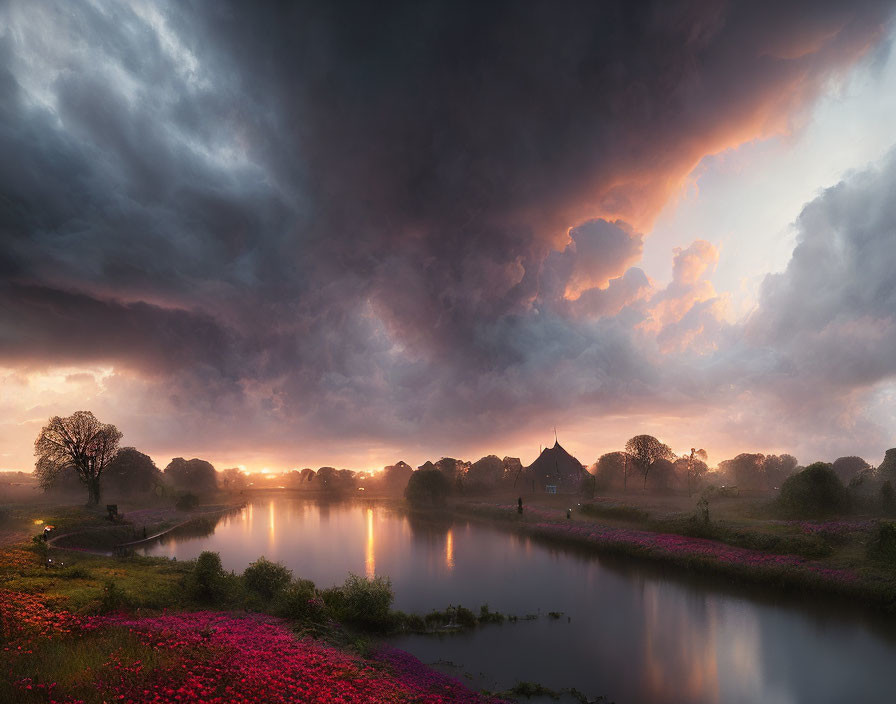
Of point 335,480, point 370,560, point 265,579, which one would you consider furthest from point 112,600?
point 335,480

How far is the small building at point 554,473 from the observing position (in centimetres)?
9581

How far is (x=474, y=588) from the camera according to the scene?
1273 inches

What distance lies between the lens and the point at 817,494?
47.0m

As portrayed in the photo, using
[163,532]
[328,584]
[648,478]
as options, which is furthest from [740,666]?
[648,478]

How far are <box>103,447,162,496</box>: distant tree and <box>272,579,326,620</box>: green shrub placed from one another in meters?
87.0

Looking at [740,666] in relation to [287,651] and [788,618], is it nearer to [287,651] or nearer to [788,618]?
[788,618]

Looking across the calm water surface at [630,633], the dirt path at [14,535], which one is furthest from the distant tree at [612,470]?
the dirt path at [14,535]

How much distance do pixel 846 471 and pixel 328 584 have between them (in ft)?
342

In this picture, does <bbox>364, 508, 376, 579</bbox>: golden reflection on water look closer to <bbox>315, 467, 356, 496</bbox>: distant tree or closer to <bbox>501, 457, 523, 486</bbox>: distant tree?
<bbox>501, 457, 523, 486</bbox>: distant tree

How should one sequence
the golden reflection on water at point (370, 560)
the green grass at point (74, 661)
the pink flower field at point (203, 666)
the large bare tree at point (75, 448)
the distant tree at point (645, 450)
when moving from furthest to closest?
the distant tree at point (645, 450), the large bare tree at point (75, 448), the golden reflection on water at point (370, 560), the pink flower field at point (203, 666), the green grass at point (74, 661)

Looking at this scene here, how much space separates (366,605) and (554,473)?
3169 inches

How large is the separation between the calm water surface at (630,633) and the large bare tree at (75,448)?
87.5ft

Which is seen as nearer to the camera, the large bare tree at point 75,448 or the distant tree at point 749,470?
the large bare tree at point 75,448

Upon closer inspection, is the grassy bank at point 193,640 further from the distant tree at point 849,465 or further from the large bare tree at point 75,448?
the distant tree at point 849,465
